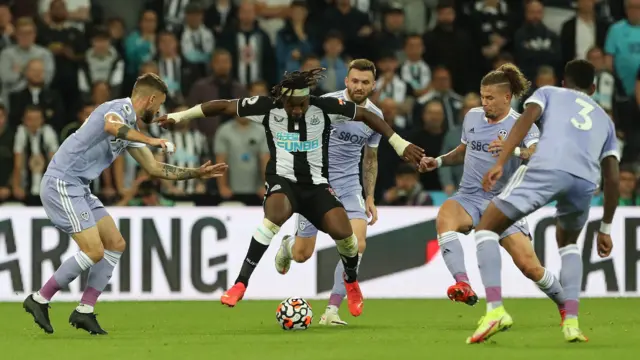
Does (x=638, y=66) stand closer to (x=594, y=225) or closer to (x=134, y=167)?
(x=594, y=225)

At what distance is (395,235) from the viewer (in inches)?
609

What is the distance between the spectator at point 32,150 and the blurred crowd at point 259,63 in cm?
2

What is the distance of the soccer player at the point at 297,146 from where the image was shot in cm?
1078

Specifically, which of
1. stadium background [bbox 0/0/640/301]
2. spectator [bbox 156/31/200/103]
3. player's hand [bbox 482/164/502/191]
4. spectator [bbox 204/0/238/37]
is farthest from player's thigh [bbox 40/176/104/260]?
spectator [bbox 204/0/238/37]

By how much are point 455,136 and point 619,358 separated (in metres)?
8.42

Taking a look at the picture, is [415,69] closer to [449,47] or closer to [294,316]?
[449,47]

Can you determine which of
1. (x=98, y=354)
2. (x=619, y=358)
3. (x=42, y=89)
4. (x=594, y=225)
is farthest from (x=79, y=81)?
(x=619, y=358)

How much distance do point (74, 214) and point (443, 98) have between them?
320 inches

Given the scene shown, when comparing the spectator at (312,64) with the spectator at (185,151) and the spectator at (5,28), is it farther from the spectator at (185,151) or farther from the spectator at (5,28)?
the spectator at (5,28)

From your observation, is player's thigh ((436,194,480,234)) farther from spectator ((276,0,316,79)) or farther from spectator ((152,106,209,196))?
spectator ((276,0,316,79))

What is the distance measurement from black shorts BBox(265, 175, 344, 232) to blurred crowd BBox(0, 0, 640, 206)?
17.6ft

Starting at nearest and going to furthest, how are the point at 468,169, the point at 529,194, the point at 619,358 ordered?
the point at 619,358 < the point at 529,194 < the point at 468,169

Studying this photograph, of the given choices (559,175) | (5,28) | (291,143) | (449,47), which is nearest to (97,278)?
(291,143)

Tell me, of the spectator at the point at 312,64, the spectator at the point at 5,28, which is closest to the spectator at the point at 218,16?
the spectator at the point at 312,64
